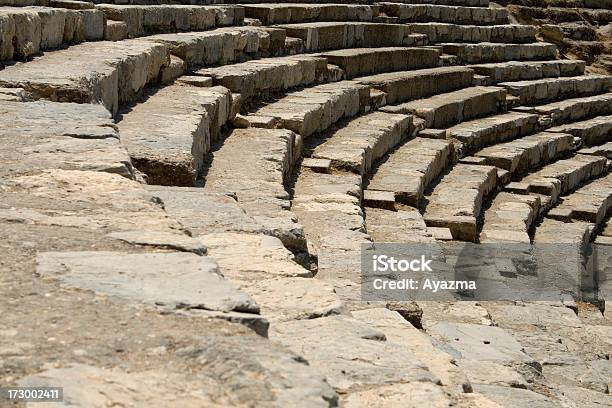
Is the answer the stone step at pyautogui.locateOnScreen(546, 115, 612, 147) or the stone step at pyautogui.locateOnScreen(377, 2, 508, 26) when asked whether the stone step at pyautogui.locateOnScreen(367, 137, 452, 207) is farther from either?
the stone step at pyautogui.locateOnScreen(377, 2, 508, 26)

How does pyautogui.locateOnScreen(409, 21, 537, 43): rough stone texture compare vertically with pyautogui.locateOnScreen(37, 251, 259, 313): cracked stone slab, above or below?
below

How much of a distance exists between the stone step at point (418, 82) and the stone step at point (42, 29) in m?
5.22

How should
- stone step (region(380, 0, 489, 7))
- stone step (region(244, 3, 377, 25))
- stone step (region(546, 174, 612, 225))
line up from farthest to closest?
1. stone step (region(380, 0, 489, 7))
2. stone step (region(244, 3, 377, 25))
3. stone step (region(546, 174, 612, 225))

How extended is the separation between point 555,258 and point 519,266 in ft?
4.10

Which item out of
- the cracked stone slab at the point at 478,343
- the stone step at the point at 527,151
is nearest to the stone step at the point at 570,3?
the stone step at the point at 527,151

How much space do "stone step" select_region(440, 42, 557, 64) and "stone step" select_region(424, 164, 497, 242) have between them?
540 cm

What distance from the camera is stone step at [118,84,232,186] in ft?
20.9

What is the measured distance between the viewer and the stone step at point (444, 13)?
18.1 meters

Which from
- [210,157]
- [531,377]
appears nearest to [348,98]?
[210,157]

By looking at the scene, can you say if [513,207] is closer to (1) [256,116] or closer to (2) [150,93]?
(1) [256,116]

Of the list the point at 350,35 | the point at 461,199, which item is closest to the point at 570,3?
the point at 350,35

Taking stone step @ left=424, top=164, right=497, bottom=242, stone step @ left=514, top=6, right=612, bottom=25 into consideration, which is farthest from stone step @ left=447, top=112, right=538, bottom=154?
stone step @ left=514, top=6, right=612, bottom=25

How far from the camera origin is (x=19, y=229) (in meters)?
3.72

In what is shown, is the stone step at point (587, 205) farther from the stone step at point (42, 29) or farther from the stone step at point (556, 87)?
the stone step at point (42, 29)
